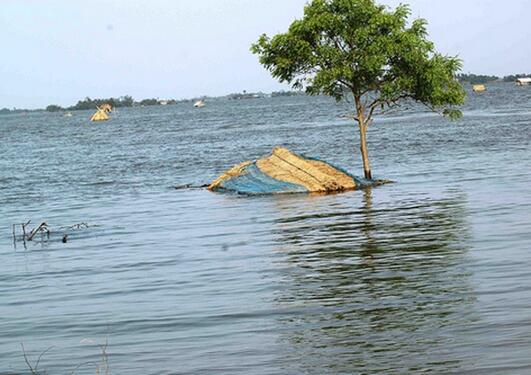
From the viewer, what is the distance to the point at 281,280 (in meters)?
18.8

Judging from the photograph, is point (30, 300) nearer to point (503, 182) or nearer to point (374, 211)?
point (374, 211)

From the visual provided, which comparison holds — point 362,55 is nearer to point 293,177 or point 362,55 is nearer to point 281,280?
point 293,177

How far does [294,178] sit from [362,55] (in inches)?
200

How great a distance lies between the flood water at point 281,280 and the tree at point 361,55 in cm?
375

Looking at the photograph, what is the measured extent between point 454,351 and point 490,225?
1205 centimetres

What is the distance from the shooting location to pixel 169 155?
2685 inches

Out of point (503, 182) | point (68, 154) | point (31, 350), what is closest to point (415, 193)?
point (503, 182)

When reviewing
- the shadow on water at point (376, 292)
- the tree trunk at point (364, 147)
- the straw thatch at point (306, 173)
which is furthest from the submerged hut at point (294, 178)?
the shadow on water at point (376, 292)

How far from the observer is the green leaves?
33.3 meters

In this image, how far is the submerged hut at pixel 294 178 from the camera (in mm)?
34875

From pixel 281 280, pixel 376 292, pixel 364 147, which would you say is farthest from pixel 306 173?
pixel 376 292

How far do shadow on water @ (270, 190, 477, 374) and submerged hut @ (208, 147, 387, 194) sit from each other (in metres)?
6.70

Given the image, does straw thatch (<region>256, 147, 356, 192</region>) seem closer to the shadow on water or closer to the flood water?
the flood water

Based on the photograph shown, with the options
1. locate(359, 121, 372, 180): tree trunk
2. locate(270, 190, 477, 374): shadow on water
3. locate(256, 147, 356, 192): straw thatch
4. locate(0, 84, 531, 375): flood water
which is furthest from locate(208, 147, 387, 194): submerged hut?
locate(270, 190, 477, 374): shadow on water
